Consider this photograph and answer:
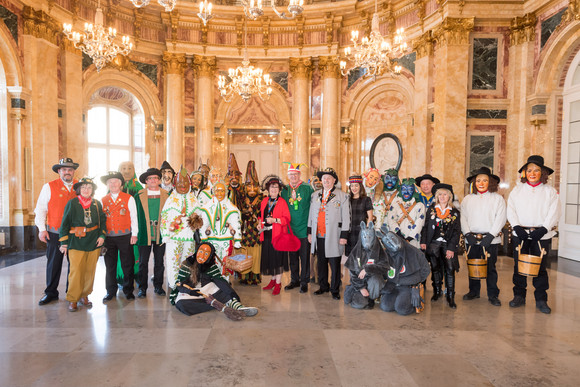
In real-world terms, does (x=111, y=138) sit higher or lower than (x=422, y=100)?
lower

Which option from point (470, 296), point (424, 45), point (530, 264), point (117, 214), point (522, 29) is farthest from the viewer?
point (424, 45)

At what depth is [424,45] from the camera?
34.0ft

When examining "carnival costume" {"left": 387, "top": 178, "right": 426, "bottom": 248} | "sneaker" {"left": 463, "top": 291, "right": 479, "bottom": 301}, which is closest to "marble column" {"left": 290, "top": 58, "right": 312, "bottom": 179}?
"carnival costume" {"left": 387, "top": 178, "right": 426, "bottom": 248}

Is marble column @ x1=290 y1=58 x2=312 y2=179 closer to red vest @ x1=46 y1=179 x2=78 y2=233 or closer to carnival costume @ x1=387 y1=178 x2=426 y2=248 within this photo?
carnival costume @ x1=387 y1=178 x2=426 y2=248

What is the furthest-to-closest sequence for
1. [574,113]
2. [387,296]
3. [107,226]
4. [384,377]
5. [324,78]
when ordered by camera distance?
[324,78], [574,113], [107,226], [387,296], [384,377]

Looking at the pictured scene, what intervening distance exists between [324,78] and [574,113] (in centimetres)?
719

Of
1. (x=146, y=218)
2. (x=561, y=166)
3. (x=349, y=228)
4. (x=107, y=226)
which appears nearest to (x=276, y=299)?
(x=349, y=228)

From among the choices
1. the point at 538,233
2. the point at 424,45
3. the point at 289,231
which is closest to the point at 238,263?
the point at 289,231

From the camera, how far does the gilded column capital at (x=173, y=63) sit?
1245 centimetres

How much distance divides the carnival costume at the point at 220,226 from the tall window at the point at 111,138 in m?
9.14

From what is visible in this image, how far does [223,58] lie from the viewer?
1298 cm

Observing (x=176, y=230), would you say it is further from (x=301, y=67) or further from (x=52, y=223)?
(x=301, y=67)

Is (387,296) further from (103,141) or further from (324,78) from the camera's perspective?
(103,141)

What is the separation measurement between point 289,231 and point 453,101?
250 inches
